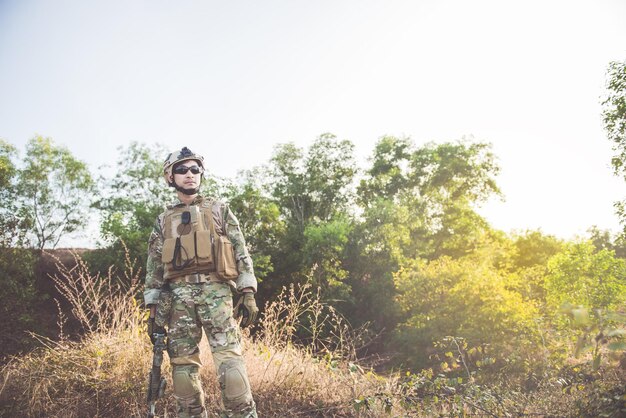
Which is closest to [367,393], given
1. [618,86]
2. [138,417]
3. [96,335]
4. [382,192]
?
[138,417]

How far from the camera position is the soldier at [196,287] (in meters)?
2.48

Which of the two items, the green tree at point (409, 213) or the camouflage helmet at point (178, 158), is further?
the green tree at point (409, 213)

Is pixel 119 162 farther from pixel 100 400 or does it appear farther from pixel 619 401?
pixel 619 401

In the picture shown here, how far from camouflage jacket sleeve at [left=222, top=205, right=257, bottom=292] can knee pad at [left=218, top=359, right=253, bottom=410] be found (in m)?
0.57

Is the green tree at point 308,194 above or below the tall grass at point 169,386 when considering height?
above

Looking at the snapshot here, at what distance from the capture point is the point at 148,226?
17.5 metres

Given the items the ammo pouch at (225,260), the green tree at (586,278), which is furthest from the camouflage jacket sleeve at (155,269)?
the green tree at (586,278)

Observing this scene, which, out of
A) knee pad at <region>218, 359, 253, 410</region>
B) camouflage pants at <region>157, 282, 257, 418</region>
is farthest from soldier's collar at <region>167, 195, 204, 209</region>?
knee pad at <region>218, 359, 253, 410</region>

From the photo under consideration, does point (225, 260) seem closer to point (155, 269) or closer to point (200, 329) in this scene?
point (200, 329)

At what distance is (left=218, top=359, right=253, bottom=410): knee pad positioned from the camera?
2.36 meters

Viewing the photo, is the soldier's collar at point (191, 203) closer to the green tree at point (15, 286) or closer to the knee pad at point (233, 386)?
the knee pad at point (233, 386)

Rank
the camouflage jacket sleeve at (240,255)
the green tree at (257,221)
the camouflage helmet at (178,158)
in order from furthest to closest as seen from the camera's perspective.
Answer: the green tree at (257,221) → the camouflage helmet at (178,158) → the camouflage jacket sleeve at (240,255)

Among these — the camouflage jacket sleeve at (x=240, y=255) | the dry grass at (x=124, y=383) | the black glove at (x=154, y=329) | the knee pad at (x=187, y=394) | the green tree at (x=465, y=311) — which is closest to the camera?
the knee pad at (x=187, y=394)

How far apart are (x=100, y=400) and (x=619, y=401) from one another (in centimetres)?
367
